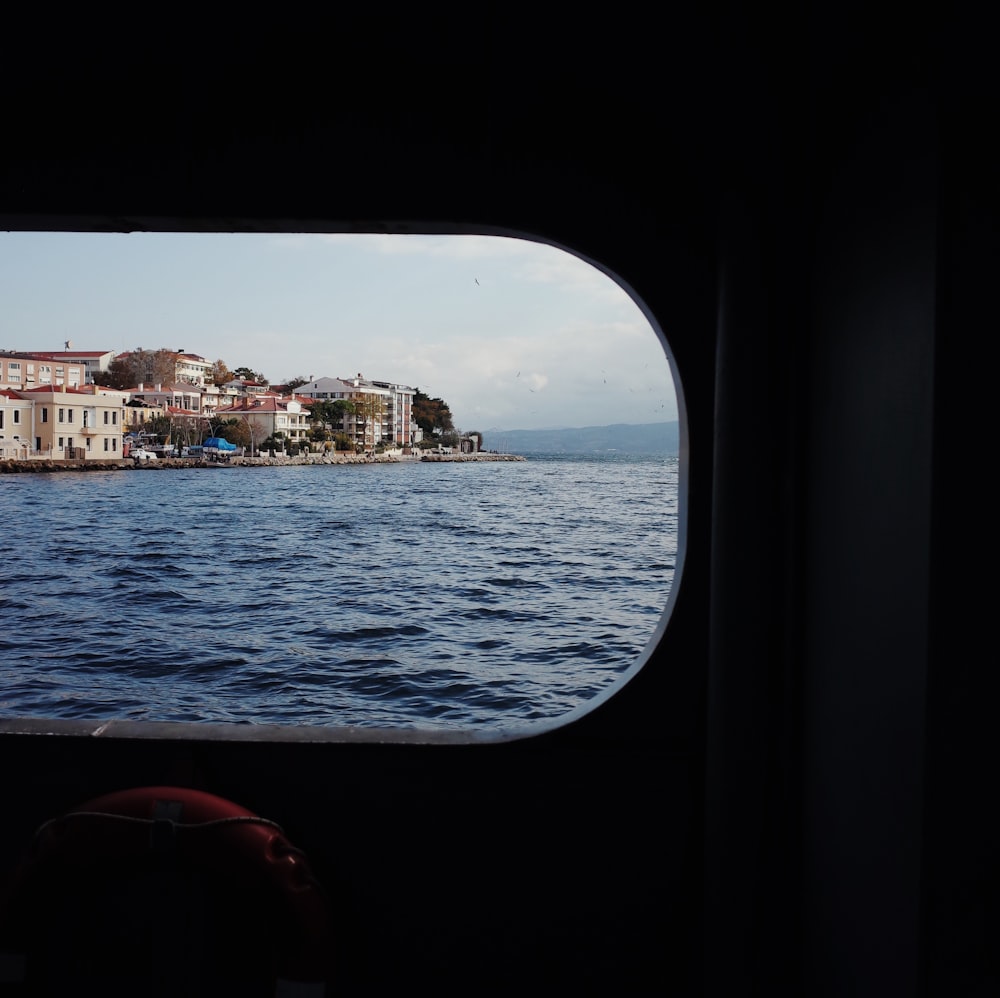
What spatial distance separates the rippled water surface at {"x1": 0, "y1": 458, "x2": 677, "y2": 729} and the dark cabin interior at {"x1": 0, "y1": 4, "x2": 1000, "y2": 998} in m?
9.00

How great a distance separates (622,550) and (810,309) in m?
25.0

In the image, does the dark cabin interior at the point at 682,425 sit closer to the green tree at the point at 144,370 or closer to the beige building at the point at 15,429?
the beige building at the point at 15,429

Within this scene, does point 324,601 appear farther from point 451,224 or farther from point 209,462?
point 209,462

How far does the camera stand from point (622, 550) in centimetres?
2620

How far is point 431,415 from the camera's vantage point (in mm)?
67812

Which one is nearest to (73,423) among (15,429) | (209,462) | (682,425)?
(15,429)

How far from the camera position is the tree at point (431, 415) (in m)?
67.2

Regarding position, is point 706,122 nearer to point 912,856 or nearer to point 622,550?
point 912,856

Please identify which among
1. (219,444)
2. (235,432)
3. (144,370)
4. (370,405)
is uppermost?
(144,370)

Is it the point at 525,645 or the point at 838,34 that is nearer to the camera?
the point at 838,34

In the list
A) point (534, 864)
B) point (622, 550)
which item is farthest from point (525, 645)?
point (534, 864)

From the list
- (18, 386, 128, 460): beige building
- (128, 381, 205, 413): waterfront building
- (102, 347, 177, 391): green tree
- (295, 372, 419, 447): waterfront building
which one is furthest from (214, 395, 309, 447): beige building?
(18, 386, 128, 460): beige building

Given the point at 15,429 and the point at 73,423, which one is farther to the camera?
the point at 73,423

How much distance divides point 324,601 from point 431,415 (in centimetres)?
4753
